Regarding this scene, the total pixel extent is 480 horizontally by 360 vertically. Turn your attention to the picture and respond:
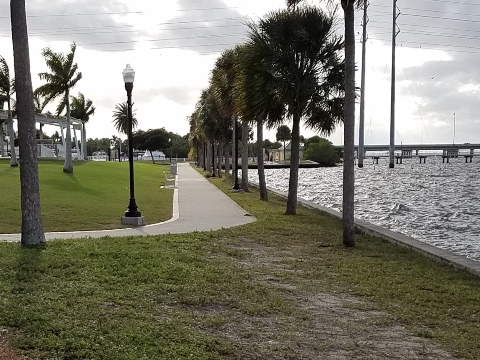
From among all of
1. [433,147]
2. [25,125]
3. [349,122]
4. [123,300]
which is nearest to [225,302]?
[123,300]

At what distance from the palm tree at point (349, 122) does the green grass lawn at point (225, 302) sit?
80 centimetres

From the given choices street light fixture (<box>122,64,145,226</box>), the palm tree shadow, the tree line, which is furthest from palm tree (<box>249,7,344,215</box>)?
the palm tree shadow

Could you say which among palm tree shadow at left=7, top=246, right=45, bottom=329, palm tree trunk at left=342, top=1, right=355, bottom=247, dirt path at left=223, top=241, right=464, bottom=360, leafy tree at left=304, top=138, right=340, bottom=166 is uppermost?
palm tree trunk at left=342, top=1, right=355, bottom=247

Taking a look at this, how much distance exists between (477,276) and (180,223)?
758 cm

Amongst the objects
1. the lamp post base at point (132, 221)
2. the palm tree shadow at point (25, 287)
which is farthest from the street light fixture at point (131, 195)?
the palm tree shadow at point (25, 287)

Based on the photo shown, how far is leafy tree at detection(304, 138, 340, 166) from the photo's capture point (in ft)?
354

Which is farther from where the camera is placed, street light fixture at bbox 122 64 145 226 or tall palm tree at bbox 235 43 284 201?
tall palm tree at bbox 235 43 284 201

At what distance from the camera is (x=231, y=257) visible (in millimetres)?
9594

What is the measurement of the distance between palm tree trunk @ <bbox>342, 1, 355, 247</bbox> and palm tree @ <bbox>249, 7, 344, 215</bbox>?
418 centimetres

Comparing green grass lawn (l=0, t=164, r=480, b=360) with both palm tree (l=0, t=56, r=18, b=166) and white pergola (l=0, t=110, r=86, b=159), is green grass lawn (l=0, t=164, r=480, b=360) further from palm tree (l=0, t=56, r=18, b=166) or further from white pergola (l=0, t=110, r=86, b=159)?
white pergola (l=0, t=110, r=86, b=159)

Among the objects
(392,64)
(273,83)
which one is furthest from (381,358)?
(392,64)

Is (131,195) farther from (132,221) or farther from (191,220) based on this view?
(191,220)

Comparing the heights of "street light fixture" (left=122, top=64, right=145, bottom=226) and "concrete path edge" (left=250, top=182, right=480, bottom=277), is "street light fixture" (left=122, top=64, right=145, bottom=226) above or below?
above

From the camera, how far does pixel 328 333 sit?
18.6 ft
